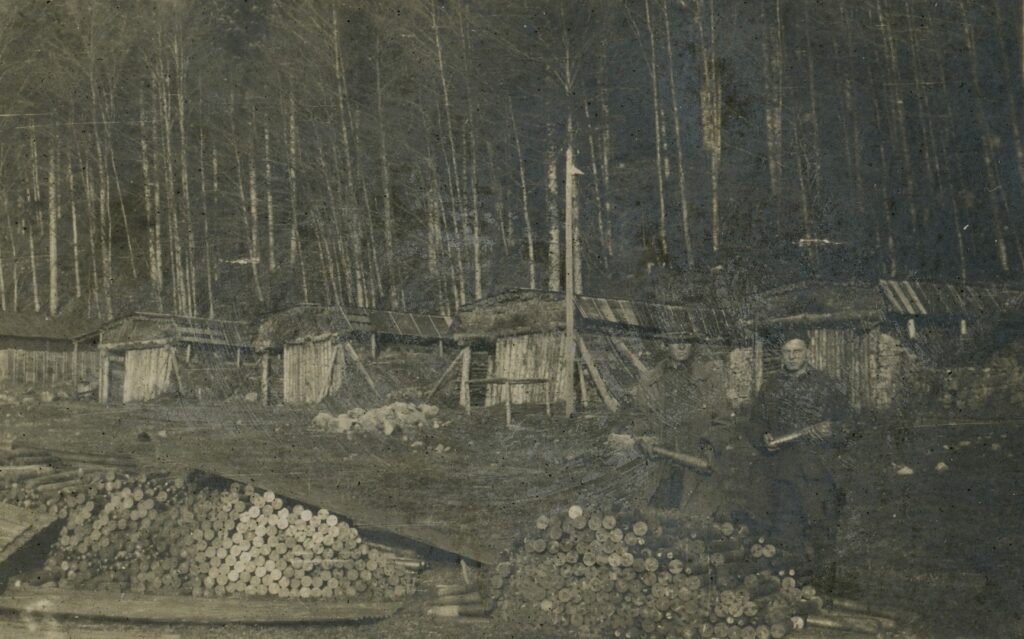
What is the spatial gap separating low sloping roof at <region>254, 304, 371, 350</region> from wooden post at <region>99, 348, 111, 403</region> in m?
0.97

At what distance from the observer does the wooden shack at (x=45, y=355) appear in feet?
22.2

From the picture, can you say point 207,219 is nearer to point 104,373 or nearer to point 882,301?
point 104,373

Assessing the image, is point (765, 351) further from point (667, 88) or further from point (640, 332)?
point (667, 88)

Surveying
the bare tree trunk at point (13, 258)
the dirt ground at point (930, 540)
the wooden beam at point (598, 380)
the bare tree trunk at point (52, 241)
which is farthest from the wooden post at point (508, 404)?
the bare tree trunk at point (13, 258)

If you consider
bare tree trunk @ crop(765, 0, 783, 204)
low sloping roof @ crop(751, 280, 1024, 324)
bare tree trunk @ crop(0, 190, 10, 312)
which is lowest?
low sloping roof @ crop(751, 280, 1024, 324)

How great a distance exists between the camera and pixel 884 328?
6.41m

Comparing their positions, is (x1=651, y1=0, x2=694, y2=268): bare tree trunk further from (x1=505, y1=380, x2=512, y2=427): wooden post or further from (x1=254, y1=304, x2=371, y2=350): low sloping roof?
(x1=254, y1=304, x2=371, y2=350): low sloping roof

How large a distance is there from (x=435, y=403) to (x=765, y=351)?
199 cm

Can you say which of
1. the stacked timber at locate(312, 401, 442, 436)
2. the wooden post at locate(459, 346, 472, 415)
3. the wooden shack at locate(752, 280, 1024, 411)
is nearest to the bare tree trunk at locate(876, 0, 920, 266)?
the wooden shack at locate(752, 280, 1024, 411)

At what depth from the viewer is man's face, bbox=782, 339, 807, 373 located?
6.39 metres

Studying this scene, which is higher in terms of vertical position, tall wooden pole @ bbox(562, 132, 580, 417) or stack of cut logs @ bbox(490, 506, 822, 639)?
tall wooden pole @ bbox(562, 132, 580, 417)

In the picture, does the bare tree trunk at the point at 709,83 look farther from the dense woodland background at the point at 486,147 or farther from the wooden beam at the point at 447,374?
the wooden beam at the point at 447,374

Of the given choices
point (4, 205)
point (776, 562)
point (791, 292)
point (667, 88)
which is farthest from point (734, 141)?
point (4, 205)

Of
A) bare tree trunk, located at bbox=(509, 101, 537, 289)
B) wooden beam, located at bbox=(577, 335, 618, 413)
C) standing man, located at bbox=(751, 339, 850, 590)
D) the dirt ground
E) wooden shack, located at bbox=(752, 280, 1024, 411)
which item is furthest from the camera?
bare tree trunk, located at bbox=(509, 101, 537, 289)
